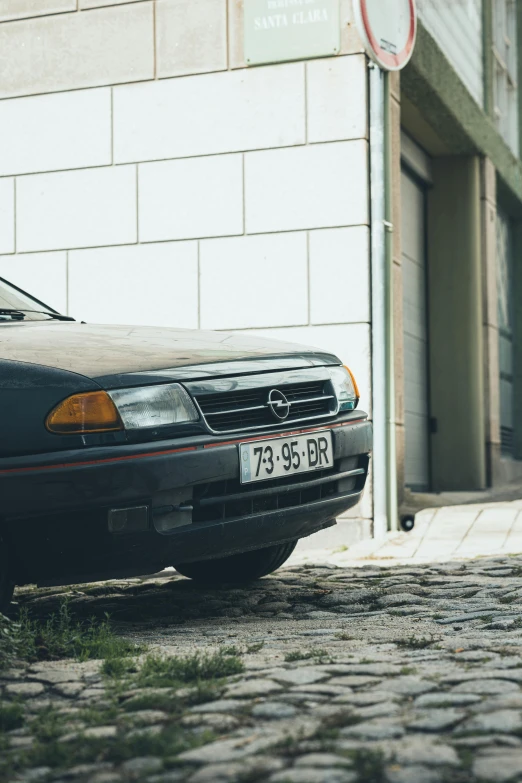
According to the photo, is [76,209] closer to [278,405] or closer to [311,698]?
[278,405]

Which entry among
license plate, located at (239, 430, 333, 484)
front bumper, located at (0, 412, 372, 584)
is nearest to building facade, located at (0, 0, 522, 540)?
license plate, located at (239, 430, 333, 484)

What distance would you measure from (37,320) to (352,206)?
2732 mm

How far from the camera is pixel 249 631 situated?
430cm

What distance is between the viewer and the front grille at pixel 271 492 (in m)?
4.20

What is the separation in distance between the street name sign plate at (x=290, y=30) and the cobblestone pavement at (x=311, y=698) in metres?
3.88

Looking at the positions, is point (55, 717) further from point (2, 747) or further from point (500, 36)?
point (500, 36)

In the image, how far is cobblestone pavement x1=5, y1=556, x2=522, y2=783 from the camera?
2.41 metres

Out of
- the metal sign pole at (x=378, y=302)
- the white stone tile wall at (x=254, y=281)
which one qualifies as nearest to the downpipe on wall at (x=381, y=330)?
the metal sign pole at (x=378, y=302)

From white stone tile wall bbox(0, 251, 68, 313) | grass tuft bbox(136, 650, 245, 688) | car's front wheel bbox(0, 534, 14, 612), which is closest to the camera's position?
grass tuft bbox(136, 650, 245, 688)

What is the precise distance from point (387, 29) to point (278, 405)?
11.5 ft

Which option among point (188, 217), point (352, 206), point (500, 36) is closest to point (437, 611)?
point (352, 206)

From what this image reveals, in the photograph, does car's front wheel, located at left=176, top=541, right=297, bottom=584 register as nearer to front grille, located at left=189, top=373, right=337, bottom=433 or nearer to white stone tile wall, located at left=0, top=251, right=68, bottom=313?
front grille, located at left=189, top=373, right=337, bottom=433

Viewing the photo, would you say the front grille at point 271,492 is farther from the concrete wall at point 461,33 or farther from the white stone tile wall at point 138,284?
the concrete wall at point 461,33

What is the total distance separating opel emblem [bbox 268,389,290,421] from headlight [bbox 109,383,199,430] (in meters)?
0.37
